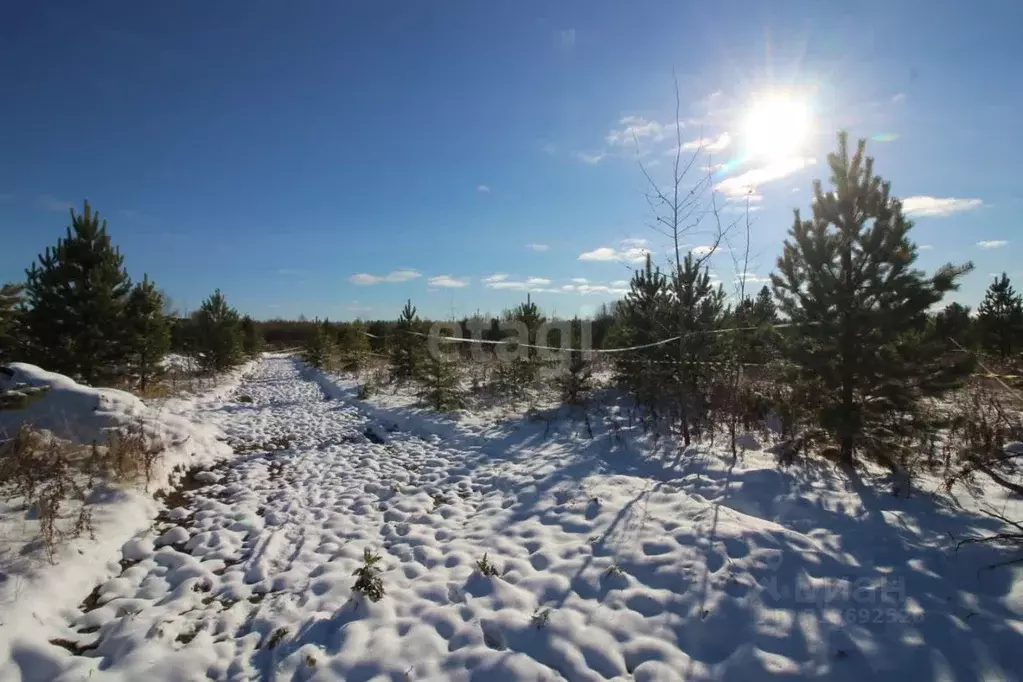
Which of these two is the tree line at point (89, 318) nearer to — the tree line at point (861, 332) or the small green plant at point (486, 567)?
the small green plant at point (486, 567)

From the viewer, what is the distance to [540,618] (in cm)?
310

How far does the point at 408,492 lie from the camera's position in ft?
19.6

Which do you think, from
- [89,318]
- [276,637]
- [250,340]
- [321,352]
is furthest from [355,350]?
[276,637]

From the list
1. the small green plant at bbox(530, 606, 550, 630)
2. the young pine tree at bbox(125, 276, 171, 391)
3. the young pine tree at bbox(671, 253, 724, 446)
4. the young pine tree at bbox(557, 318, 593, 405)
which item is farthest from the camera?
the young pine tree at bbox(125, 276, 171, 391)

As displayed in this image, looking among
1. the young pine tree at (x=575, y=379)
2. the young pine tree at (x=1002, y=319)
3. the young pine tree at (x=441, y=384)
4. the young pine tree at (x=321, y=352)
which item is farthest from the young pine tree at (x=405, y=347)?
the young pine tree at (x=1002, y=319)

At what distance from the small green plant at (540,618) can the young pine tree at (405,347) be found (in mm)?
12133

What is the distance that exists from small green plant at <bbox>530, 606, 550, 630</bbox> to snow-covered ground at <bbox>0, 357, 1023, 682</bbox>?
0.6 inches

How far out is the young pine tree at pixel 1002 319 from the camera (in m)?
15.1

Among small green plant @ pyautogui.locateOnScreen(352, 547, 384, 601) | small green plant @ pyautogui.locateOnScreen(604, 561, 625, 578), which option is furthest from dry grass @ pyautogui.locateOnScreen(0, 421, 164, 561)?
small green plant @ pyautogui.locateOnScreen(604, 561, 625, 578)

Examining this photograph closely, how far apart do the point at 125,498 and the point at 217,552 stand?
166cm

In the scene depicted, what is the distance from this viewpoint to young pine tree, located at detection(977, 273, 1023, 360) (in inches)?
595

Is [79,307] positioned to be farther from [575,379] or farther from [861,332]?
[861,332]

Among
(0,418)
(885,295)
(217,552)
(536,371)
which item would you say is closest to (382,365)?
(536,371)

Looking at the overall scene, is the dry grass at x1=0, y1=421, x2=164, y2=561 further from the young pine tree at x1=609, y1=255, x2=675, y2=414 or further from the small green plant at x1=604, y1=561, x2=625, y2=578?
the young pine tree at x1=609, y1=255, x2=675, y2=414
